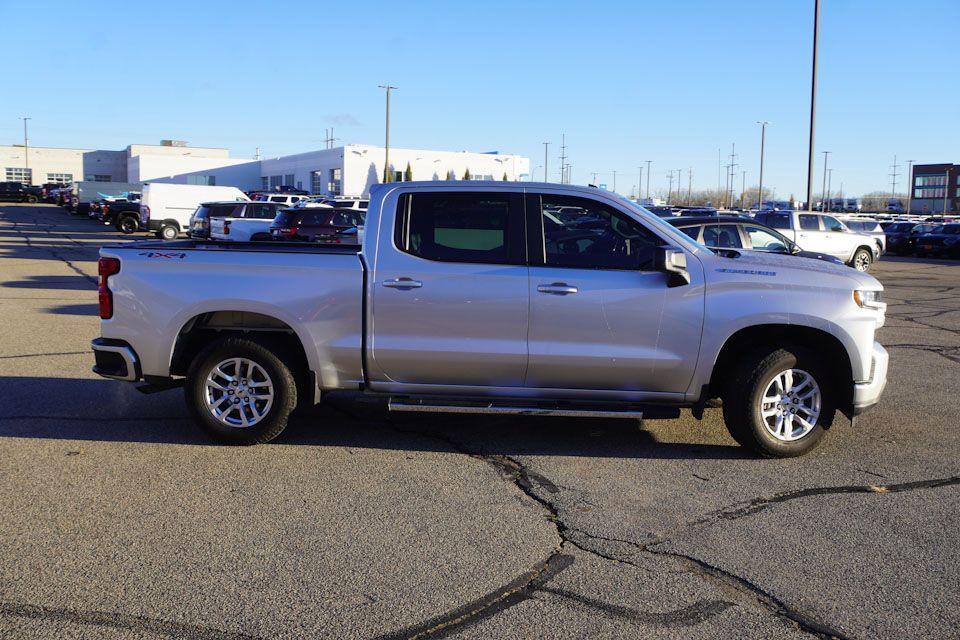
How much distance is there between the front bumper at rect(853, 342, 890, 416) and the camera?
6600 mm

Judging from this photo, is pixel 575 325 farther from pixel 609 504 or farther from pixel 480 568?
pixel 480 568

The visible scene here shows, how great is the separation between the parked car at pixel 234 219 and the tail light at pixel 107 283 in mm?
20752

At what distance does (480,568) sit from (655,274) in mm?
2801

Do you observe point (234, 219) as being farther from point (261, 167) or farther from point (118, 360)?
point (261, 167)

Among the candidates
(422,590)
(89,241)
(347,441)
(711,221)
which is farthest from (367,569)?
(89,241)

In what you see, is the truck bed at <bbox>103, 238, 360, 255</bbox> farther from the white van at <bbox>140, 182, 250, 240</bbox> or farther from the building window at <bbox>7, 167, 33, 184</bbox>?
the building window at <bbox>7, 167, 33, 184</bbox>

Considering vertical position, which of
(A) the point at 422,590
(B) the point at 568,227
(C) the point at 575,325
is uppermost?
(B) the point at 568,227

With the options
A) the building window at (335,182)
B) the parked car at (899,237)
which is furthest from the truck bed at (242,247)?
the building window at (335,182)

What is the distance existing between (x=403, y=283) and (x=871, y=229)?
31357 mm

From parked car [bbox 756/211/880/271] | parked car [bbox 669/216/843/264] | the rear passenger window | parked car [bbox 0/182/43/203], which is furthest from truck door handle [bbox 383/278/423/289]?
parked car [bbox 0/182/43/203]

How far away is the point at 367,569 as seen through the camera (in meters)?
4.57

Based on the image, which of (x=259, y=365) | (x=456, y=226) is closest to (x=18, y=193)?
(x=259, y=365)

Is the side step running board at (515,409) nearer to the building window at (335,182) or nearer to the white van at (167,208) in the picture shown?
the white van at (167,208)

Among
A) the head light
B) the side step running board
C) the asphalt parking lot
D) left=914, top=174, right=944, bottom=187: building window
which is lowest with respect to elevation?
the asphalt parking lot
